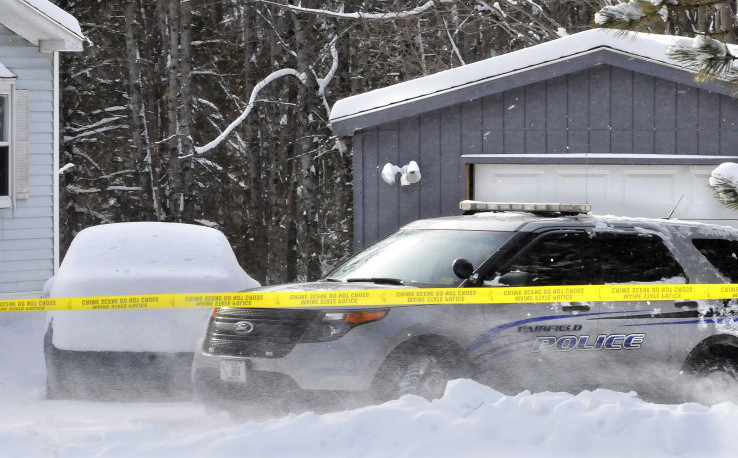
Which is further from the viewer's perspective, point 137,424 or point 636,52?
point 636,52

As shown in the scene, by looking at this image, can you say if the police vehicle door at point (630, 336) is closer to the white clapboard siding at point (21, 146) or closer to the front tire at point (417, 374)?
the front tire at point (417, 374)

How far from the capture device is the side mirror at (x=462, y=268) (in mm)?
7309

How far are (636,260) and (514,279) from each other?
105 cm

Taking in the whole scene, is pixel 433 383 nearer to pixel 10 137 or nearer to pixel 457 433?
pixel 457 433

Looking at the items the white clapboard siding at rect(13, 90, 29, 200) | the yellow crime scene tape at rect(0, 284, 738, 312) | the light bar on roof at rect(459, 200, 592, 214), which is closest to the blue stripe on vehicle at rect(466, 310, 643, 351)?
the yellow crime scene tape at rect(0, 284, 738, 312)

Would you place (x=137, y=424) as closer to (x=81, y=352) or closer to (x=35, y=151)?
(x=81, y=352)

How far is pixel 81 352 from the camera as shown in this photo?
823 cm

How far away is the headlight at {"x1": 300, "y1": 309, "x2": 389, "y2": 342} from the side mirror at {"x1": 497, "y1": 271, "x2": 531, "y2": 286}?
2.83 ft

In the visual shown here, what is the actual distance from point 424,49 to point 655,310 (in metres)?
20.5

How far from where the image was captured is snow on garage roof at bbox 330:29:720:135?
12.5m

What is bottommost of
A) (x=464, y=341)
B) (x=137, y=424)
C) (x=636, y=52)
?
(x=137, y=424)

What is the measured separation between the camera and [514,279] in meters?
7.32

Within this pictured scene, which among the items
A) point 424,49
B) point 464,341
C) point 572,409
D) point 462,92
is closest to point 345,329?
point 464,341

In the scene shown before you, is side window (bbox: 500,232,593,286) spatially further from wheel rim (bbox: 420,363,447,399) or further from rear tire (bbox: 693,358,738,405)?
rear tire (bbox: 693,358,738,405)
